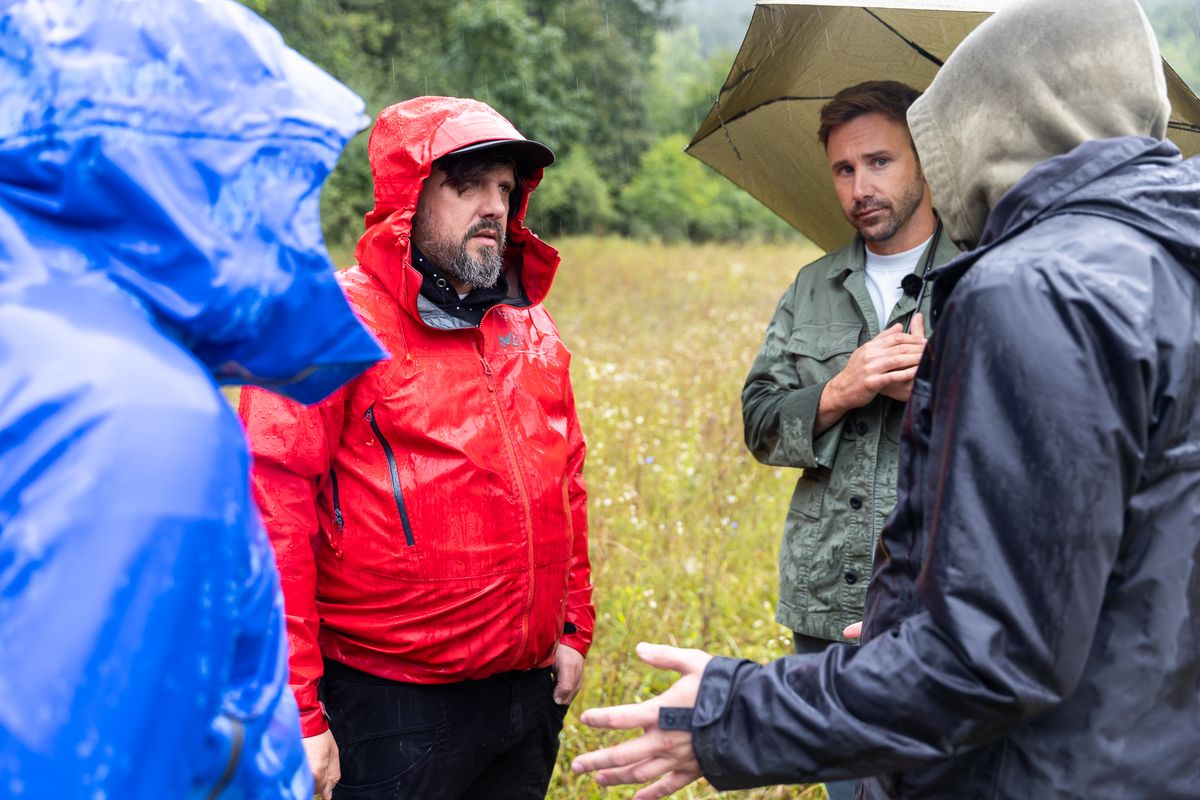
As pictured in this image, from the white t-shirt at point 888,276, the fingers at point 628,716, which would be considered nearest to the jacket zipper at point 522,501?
the fingers at point 628,716

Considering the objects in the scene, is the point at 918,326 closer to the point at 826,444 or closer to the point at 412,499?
the point at 826,444

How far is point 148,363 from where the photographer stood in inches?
33.9

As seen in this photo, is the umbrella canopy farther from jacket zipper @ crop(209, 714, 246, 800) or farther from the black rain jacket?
jacket zipper @ crop(209, 714, 246, 800)

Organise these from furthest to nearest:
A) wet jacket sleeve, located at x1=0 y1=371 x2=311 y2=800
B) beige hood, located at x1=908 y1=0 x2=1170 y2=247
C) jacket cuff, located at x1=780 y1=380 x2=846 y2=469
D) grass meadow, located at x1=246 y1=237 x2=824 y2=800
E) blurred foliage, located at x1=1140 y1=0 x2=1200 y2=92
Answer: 1. blurred foliage, located at x1=1140 y1=0 x2=1200 y2=92
2. grass meadow, located at x1=246 y1=237 x2=824 y2=800
3. jacket cuff, located at x1=780 y1=380 x2=846 y2=469
4. beige hood, located at x1=908 y1=0 x2=1170 y2=247
5. wet jacket sleeve, located at x1=0 y1=371 x2=311 y2=800

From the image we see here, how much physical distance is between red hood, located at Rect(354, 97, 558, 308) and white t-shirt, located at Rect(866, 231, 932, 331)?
889mm

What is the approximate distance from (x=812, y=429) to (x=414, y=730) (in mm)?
1243

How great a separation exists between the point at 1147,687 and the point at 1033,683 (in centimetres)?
18

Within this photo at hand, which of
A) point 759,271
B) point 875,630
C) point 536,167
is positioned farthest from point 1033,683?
point 759,271

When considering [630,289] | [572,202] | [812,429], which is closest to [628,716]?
[812,429]

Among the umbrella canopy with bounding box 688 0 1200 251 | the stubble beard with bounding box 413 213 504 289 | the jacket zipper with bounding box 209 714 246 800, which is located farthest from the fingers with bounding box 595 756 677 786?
the umbrella canopy with bounding box 688 0 1200 251

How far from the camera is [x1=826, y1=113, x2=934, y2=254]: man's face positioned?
2.75 meters

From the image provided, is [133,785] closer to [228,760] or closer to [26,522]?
[228,760]

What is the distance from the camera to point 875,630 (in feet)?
4.99

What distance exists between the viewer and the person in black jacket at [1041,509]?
1.18m
